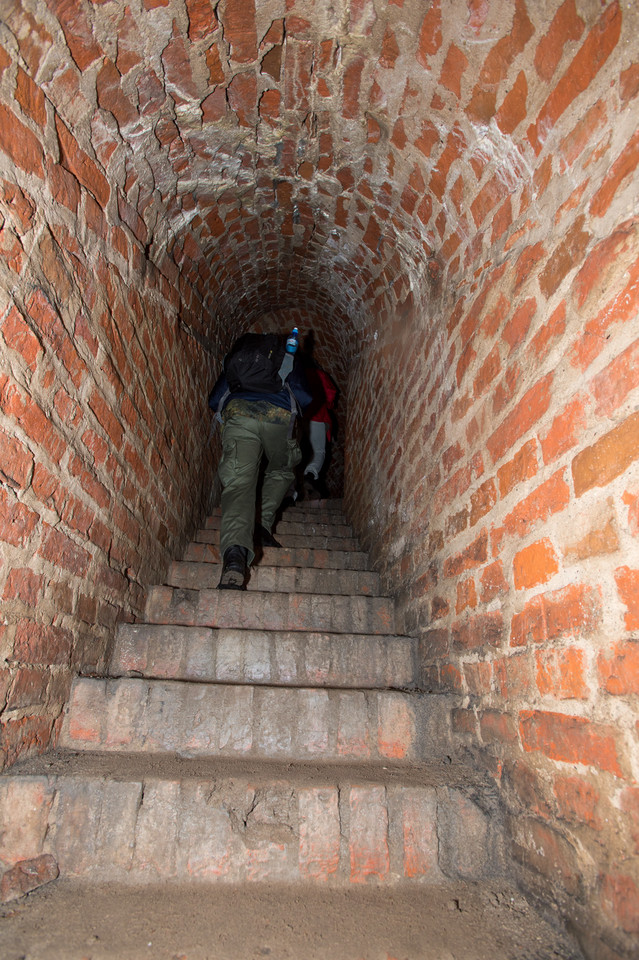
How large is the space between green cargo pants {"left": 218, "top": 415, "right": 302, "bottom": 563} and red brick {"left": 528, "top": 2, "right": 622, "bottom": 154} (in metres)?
2.29

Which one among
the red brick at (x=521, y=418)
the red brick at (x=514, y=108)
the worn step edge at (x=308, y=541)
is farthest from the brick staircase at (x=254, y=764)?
the red brick at (x=514, y=108)

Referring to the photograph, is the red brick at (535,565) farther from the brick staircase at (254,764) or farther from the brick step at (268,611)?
the brick step at (268,611)

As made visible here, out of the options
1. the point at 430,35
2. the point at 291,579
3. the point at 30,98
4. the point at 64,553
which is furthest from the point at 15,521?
the point at 430,35

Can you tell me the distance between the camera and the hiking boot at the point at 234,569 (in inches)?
111

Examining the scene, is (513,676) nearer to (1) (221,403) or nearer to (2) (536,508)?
(2) (536,508)

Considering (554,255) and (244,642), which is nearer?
(554,255)

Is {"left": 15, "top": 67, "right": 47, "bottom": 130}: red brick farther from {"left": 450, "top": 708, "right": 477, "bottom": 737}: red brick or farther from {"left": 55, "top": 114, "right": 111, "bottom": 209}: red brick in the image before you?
{"left": 450, "top": 708, "right": 477, "bottom": 737}: red brick

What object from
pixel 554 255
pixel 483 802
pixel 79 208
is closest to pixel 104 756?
pixel 483 802

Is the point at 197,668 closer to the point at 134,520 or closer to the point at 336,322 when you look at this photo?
the point at 134,520

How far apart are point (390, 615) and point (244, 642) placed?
0.85 m

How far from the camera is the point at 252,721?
1896 millimetres

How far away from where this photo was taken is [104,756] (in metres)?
1.76

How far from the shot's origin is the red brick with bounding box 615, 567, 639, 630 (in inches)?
41.5

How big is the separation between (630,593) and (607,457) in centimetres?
31
